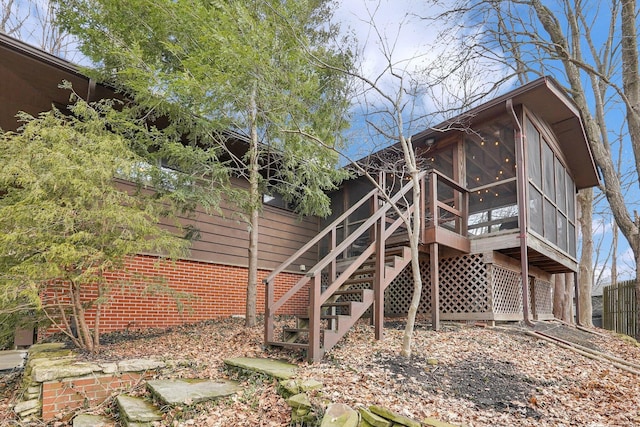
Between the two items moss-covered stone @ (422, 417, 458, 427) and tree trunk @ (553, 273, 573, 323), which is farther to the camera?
tree trunk @ (553, 273, 573, 323)

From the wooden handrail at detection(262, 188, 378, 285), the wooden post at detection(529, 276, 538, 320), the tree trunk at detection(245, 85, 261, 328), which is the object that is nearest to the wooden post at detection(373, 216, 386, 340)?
the wooden handrail at detection(262, 188, 378, 285)

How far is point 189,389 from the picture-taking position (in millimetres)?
3521

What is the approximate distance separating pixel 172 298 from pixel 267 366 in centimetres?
302

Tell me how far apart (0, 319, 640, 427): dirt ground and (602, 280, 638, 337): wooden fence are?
18.1ft

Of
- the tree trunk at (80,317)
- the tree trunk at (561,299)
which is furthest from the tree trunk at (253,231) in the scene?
the tree trunk at (561,299)

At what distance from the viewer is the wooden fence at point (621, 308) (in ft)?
33.5

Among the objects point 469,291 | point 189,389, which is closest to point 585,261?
point 469,291

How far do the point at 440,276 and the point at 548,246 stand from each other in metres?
2.19

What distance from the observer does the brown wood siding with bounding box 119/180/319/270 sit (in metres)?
7.80

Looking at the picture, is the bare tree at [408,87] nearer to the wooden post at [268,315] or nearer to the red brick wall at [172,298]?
the wooden post at [268,315]

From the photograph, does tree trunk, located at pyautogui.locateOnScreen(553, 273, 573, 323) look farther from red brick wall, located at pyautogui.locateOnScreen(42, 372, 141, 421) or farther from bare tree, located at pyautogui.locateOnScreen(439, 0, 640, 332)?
red brick wall, located at pyautogui.locateOnScreen(42, 372, 141, 421)

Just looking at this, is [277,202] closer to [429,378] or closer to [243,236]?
[243,236]

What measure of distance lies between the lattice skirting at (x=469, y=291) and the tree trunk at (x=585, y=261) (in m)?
5.23

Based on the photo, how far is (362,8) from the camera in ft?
17.5
